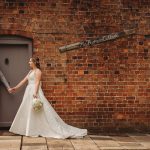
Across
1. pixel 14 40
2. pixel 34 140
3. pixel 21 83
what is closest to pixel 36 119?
pixel 34 140

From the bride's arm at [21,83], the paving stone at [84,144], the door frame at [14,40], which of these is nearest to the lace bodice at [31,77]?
the bride's arm at [21,83]

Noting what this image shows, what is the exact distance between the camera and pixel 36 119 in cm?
1003

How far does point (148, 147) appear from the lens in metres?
8.89

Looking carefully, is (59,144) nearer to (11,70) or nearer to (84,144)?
(84,144)

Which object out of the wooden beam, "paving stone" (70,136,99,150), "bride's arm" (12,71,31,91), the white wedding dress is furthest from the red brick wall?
"paving stone" (70,136,99,150)

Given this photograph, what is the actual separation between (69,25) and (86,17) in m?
0.47

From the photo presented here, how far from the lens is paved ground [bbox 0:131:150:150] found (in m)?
8.65

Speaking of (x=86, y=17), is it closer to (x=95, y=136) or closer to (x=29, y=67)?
(x=29, y=67)

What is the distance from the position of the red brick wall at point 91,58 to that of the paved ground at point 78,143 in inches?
35.0

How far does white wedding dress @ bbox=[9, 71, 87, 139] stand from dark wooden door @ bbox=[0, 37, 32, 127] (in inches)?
29.4

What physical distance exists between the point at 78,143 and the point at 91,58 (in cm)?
260

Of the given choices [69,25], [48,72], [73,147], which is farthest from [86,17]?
[73,147]

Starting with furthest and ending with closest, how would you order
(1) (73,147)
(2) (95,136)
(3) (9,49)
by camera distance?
(3) (9,49) < (2) (95,136) < (1) (73,147)

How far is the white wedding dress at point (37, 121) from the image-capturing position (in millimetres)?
9961
